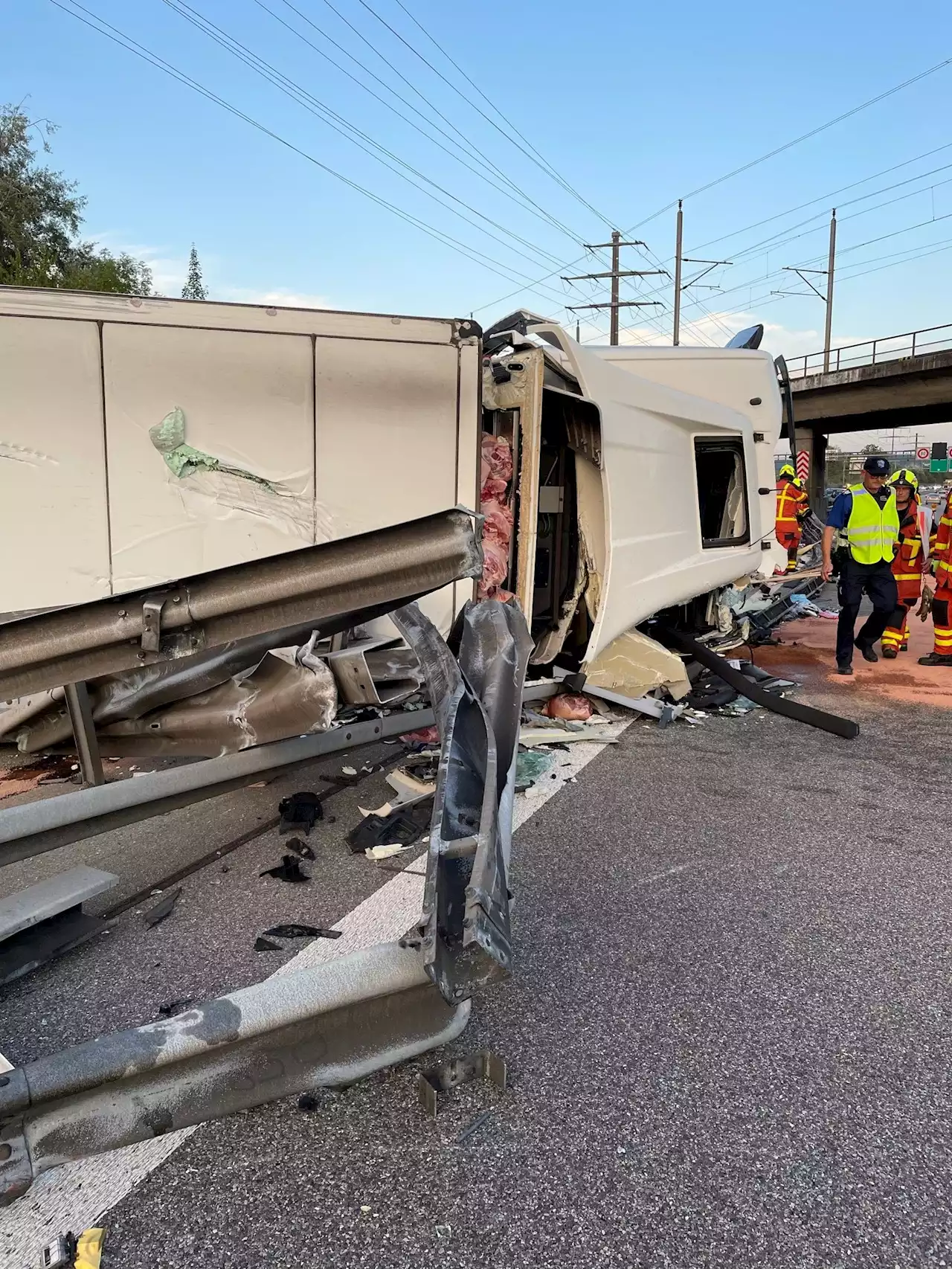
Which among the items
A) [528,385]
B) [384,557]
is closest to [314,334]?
[528,385]

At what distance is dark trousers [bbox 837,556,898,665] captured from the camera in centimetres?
803

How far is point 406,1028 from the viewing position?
77.6 inches

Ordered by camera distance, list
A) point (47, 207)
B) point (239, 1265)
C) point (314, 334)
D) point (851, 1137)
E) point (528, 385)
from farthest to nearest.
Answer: point (47, 207) → point (528, 385) → point (314, 334) → point (851, 1137) → point (239, 1265)

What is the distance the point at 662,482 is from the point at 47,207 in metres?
25.6

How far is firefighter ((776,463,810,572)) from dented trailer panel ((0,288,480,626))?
30.9 feet

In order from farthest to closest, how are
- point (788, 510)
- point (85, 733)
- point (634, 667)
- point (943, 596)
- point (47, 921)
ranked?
point (788, 510), point (943, 596), point (634, 667), point (85, 733), point (47, 921)

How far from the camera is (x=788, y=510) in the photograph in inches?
540

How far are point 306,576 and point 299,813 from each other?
91.2 inches

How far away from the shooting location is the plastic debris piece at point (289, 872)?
3.35 m

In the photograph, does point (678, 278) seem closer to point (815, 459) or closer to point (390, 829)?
point (815, 459)

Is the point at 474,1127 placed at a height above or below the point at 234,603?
below

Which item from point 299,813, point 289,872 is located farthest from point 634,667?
point 289,872

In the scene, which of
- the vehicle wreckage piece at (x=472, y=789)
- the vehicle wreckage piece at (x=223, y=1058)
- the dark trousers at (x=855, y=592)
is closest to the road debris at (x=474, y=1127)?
the vehicle wreckage piece at (x=223, y=1058)

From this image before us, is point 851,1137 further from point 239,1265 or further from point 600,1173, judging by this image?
point 239,1265
